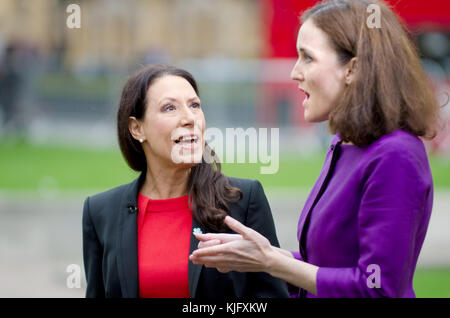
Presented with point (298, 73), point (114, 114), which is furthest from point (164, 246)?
point (114, 114)

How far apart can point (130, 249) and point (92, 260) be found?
229mm

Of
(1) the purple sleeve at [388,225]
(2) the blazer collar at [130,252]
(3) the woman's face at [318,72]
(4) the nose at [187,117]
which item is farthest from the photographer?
(4) the nose at [187,117]

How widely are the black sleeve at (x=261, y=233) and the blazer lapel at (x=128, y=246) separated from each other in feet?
1.61

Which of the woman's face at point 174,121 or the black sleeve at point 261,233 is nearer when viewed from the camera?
the black sleeve at point 261,233

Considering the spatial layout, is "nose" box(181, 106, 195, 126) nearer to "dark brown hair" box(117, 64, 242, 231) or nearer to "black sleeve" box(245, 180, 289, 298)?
"dark brown hair" box(117, 64, 242, 231)

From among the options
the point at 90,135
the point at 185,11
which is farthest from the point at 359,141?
the point at 185,11

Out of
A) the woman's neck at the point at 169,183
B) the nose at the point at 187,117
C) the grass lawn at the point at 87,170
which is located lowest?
the grass lawn at the point at 87,170

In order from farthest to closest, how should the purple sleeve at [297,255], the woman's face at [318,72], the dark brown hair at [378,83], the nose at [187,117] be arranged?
1. the nose at [187,117]
2. the purple sleeve at [297,255]
3. the woman's face at [318,72]
4. the dark brown hair at [378,83]

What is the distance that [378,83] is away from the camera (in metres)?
2.58

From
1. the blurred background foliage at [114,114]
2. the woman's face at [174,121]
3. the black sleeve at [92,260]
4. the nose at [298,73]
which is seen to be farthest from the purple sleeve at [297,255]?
the blurred background foliage at [114,114]

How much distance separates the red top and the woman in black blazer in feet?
0.06

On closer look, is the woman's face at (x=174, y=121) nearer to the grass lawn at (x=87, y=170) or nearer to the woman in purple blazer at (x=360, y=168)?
the woman in purple blazer at (x=360, y=168)

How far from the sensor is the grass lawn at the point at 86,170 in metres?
12.3
